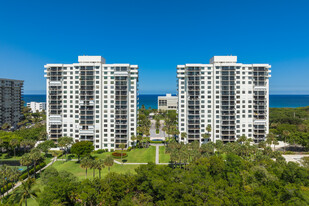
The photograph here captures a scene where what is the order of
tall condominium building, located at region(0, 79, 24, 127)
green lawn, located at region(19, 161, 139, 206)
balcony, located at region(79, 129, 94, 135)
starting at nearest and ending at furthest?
green lawn, located at region(19, 161, 139, 206) < balcony, located at region(79, 129, 94, 135) < tall condominium building, located at region(0, 79, 24, 127)

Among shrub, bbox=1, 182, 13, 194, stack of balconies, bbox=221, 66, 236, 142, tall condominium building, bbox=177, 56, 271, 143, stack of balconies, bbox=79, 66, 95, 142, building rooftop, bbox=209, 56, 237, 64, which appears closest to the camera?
shrub, bbox=1, 182, 13, 194

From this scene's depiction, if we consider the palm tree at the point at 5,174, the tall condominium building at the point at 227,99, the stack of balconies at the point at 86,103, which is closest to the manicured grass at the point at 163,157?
the tall condominium building at the point at 227,99

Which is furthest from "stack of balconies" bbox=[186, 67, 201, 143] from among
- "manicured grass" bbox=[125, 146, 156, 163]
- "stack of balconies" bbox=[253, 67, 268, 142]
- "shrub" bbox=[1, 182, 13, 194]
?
"shrub" bbox=[1, 182, 13, 194]

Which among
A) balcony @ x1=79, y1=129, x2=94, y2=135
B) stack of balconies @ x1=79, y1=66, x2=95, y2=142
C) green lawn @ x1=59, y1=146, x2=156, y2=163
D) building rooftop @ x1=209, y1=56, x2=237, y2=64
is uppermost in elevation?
building rooftop @ x1=209, y1=56, x2=237, y2=64

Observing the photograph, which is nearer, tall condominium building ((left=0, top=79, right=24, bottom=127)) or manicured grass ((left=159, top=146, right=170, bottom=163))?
manicured grass ((left=159, top=146, right=170, bottom=163))

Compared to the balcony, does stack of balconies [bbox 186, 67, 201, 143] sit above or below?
above

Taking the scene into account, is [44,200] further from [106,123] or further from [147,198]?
[106,123]

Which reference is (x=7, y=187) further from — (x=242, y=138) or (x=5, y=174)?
(x=242, y=138)

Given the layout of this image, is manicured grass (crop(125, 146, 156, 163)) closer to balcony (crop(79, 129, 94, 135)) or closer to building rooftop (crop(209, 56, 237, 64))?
balcony (crop(79, 129, 94, 135))
